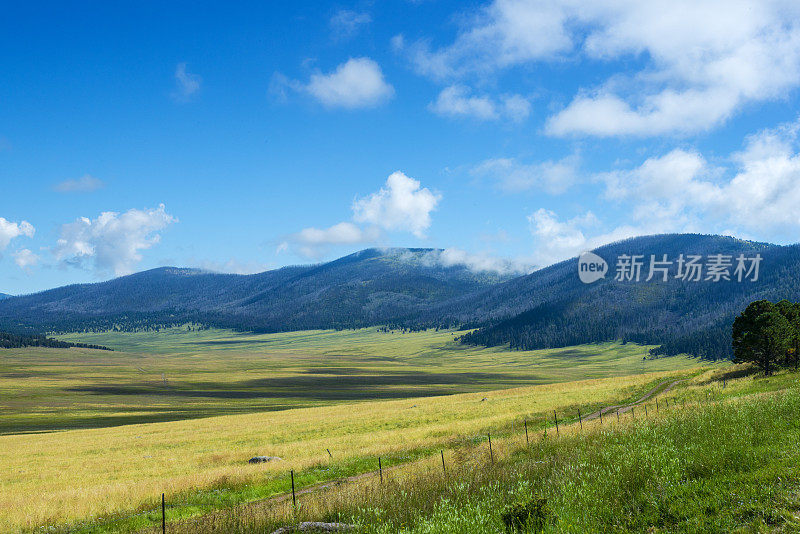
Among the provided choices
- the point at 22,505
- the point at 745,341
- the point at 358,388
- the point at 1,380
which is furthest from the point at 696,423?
the point at 1,380

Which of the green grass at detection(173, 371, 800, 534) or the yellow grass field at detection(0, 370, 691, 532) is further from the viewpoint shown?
the yellow grass field at detection(0, 370, 691, 532)

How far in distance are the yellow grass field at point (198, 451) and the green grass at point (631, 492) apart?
10587 millimetres

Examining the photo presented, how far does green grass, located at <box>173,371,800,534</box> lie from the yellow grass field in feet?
34.7

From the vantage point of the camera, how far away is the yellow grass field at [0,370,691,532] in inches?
909

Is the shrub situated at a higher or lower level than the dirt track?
higher

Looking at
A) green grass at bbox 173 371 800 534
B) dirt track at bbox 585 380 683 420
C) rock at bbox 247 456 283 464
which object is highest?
green grass at bbox 173 371 800 534

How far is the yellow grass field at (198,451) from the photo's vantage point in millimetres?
23078

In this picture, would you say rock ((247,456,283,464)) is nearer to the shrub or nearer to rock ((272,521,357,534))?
rock ((272,521,357,534))

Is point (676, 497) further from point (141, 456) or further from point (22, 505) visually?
point (141, 456)

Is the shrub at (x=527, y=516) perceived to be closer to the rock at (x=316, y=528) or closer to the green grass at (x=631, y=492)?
the green grass at (x=631, y=492)

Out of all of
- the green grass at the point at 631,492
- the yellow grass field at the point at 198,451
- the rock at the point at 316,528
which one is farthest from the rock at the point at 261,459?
the rock at the point at 316,528

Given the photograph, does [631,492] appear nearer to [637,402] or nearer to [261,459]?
[261,459]

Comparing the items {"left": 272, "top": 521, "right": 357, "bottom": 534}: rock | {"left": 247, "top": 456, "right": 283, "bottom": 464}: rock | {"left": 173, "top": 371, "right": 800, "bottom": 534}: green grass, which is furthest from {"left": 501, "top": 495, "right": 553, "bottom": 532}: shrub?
{"left": 247, "top": 456, "right": 283, "bottom": 464}: rock

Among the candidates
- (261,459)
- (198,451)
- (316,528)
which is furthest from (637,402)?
(316,528)
